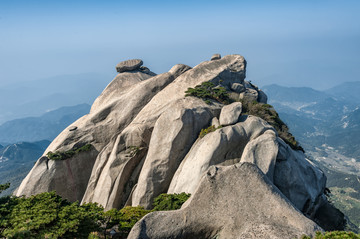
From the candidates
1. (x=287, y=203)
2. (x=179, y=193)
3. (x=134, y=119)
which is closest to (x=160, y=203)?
(x=179, y=193)

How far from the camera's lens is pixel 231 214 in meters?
18.6

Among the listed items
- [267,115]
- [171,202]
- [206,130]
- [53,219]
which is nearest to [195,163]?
[206,130]

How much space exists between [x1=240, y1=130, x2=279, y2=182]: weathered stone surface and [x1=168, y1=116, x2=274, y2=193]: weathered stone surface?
3.58 ft

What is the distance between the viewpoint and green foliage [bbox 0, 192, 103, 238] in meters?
15.4

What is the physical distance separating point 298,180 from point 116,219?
48.6ft

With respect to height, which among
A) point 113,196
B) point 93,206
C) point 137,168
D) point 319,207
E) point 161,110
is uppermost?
point 161,110

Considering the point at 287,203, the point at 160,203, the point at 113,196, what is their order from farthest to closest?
the point at 113,196 < the point at 160,203 < the point at 287,203

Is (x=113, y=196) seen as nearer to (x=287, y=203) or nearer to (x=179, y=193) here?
(x=179, y=193)

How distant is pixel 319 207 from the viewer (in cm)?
3164

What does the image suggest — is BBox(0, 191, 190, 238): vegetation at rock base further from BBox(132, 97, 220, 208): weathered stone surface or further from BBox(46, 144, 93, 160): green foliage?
BBox(46, 144, 93, 160): green foliage

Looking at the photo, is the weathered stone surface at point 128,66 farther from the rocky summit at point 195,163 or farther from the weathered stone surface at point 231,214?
the weathered stone surface at point 231,214

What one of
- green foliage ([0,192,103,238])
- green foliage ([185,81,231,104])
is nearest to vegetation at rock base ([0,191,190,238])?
green foliage ([0,192,103,238])

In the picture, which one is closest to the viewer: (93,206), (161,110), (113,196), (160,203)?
(93,206)

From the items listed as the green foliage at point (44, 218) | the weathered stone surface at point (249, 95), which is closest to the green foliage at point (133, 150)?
the green foliage at point (44, 218)
